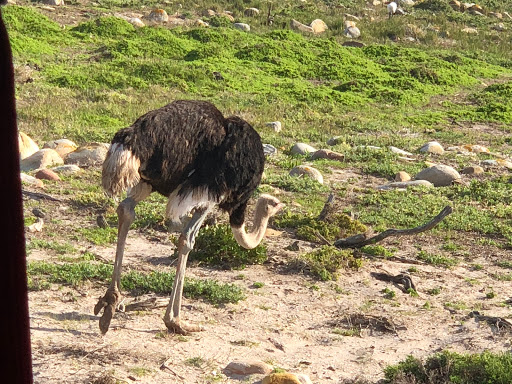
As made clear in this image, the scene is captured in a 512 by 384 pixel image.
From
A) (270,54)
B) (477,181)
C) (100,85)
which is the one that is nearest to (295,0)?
(270,54)

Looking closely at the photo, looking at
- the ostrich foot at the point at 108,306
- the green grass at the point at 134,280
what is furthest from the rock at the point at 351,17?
the ostrich foot at the point at 108,306

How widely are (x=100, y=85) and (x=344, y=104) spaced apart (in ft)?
12.6

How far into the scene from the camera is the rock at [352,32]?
62.6ft

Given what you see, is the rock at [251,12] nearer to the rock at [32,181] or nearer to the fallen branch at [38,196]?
the rock at [32,181]

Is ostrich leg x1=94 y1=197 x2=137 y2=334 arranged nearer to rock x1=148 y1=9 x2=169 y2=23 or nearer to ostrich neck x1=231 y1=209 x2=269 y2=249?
ostrich neck x1=231 y1=209 x2=269 y2=249

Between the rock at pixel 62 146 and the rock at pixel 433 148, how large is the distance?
4.36 m

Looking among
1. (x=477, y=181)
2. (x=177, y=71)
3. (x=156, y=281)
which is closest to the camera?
(x=156, y=281)

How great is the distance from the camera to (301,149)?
32.0ft

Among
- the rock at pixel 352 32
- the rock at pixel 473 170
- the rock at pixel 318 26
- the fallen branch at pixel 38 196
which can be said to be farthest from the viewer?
the rock at pixel 318 26

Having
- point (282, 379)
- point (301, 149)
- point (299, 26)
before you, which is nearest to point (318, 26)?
point (299, 26)

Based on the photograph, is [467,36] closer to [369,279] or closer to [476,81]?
[476,81]

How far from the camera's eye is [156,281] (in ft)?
17.0

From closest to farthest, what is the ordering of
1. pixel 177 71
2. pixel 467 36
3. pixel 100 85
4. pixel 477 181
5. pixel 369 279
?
pixel 369 279 → pixel 477 181 → pixel 100 85 → pixel 177 71 → pixel 467 36

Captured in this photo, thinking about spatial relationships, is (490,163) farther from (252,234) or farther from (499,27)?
(499,27)
